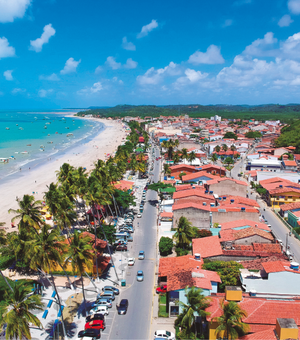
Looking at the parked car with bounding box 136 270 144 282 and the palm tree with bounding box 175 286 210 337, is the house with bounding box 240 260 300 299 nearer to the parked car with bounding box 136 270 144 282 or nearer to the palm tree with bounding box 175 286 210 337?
the palm tree with bounding box 175 286 210 337

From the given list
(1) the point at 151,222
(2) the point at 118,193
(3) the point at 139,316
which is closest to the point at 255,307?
(3) the point at 139,316

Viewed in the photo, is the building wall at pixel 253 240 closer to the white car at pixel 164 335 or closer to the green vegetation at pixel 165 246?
the green vegetation at pixel 165 246

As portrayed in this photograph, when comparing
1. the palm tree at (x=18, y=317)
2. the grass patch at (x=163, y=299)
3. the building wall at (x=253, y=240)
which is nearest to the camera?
the palm tree at (x=18, y=317)

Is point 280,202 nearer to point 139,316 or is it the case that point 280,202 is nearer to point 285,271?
point 285,271

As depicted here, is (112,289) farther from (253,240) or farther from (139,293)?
(253,240)

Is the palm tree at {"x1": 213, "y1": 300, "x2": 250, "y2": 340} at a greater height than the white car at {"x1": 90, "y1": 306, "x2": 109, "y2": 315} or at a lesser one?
greater

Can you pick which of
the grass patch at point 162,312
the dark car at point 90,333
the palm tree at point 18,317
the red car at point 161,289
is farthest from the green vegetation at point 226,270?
the palm tree at point 18,317

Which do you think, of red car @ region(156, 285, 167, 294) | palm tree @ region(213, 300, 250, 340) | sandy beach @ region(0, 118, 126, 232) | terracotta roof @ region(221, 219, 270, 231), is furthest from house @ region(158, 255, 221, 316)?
sandy beach @ region(0, 118, 126, 232)
